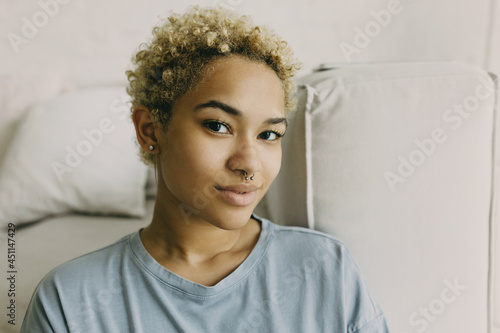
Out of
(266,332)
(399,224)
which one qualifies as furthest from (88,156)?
(399,224)

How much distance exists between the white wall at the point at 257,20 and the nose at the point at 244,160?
41.9 inches

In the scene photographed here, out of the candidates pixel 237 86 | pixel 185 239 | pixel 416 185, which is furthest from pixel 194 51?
pixel 416 185

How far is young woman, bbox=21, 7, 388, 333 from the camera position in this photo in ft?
2.49

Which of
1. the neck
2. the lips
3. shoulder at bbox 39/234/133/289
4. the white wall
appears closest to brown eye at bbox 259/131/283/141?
the lips

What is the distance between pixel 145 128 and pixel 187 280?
0.32m

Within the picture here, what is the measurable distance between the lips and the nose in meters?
0.03

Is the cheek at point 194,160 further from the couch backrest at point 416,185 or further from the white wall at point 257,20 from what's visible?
the white wall at point 257,20

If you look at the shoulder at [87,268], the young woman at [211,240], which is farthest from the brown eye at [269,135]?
the shoulder at [87,268]

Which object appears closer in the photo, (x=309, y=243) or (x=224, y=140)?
(x=224, y=140)

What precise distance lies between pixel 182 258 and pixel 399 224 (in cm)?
46

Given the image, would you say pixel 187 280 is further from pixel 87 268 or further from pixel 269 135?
pixel 269 135

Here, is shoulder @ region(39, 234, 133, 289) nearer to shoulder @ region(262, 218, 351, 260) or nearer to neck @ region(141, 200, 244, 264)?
neck @ region(141, 200, 244, 264)

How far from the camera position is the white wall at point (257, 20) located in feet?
5.05

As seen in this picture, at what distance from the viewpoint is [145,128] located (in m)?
0.87
